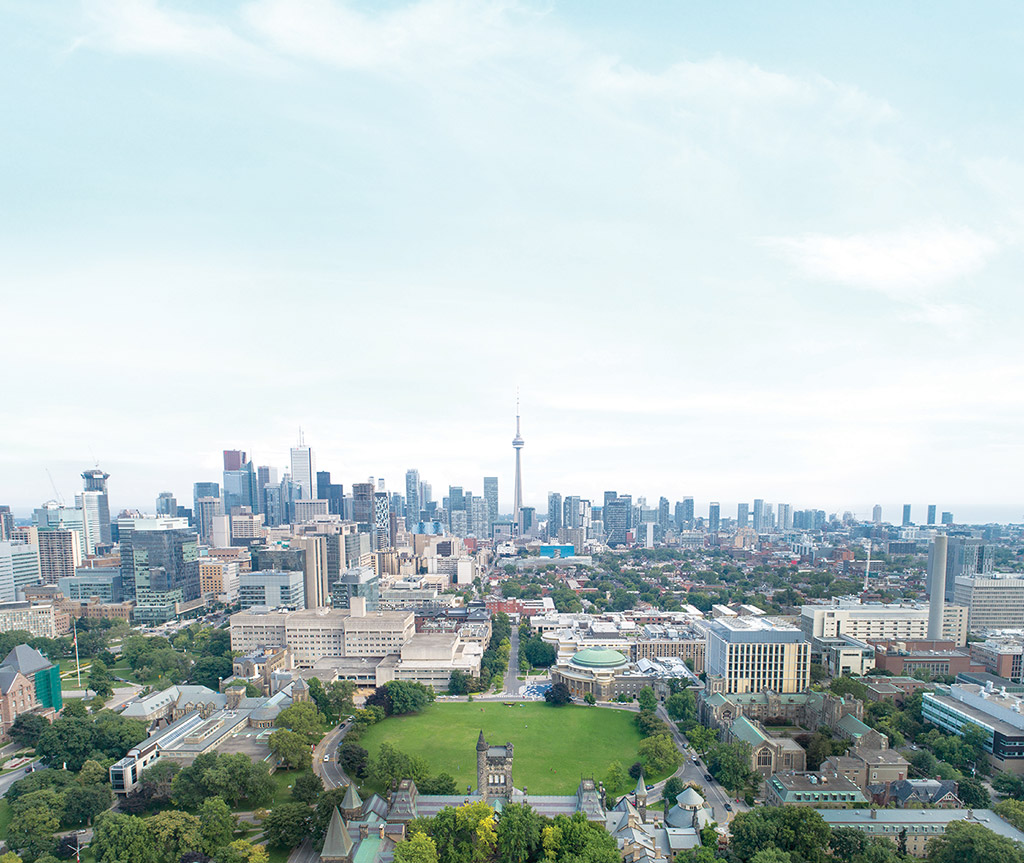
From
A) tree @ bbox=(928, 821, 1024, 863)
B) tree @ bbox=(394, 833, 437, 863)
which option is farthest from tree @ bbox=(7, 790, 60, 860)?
tree @ bbox=(928, 821, 1024, 863)

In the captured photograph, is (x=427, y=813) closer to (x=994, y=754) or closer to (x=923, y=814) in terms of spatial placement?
(x=923, y=814)

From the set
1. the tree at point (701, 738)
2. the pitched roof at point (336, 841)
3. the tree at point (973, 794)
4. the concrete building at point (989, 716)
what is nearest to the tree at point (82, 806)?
the pitched roof at point (336, 841)

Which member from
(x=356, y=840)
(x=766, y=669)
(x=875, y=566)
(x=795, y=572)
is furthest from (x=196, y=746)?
(x=875, y=566)

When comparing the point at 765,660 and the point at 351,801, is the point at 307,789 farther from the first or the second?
the point at 765,660

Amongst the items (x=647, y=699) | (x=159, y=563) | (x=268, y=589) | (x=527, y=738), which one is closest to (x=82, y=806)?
(x=527, y=738)

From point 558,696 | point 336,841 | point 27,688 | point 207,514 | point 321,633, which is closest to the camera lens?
point 336,841

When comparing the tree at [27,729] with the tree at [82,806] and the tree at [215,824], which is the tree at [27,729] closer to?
the tree at [82,806]
